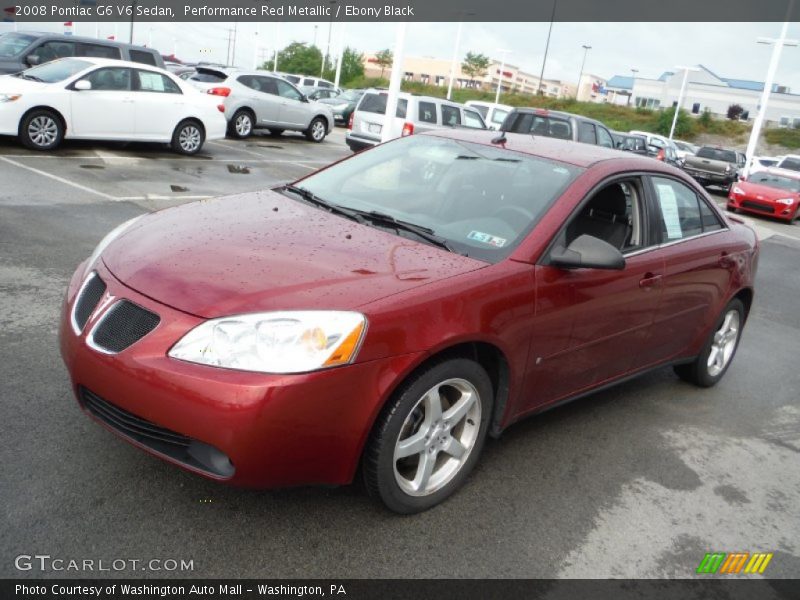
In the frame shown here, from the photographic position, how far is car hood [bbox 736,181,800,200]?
18.5 m

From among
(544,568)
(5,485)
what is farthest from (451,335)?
(5,485)

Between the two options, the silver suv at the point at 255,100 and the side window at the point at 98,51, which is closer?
the side window at the point at 98,51

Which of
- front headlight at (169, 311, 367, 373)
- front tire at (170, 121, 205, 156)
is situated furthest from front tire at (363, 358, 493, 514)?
front tire at (170, 121, 205, 156)

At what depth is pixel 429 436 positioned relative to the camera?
310 cm

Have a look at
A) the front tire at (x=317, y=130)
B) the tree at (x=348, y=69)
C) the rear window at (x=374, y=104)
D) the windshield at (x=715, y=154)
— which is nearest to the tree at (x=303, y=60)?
the tree at (x=348, y=69)

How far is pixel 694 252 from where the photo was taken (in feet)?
14.7

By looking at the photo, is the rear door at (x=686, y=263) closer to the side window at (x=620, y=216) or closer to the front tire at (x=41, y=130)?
the side window at (x=620, y=216)

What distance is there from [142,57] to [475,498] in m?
15.0

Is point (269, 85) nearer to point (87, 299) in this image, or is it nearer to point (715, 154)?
point (87, 299)

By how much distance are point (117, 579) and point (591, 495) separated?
7.01 ft

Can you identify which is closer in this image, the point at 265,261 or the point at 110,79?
the point at 265,261

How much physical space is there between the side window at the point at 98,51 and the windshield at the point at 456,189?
12.7 m

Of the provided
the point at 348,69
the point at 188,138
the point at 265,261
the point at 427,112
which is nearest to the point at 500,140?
the point at 265,261

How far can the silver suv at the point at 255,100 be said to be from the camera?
18.0m
